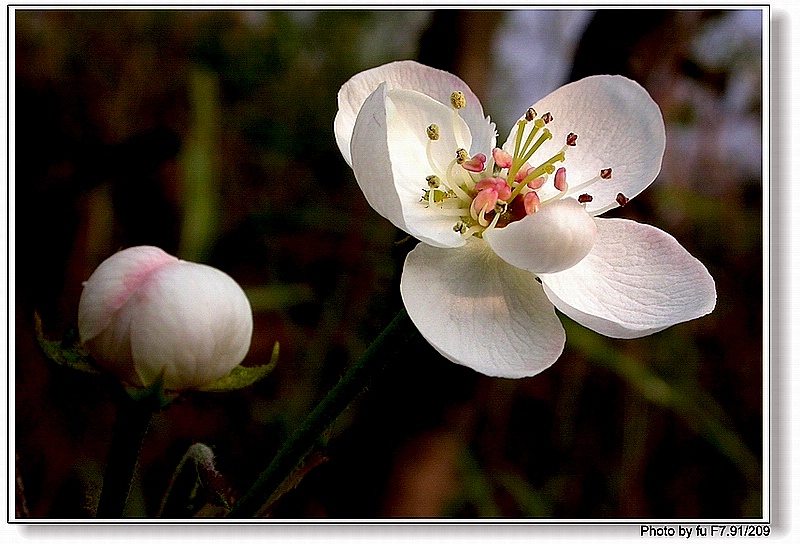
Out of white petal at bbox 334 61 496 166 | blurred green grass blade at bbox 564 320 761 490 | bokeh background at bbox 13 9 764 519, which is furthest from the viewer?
blurred green grass blade at bbox 564 320 761 490

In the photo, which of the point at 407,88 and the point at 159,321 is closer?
the point at 159,321

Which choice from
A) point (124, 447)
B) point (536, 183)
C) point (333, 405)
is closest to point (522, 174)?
point (536, 183)

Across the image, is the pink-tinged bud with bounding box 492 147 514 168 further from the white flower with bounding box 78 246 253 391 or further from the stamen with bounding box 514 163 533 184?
the white flower with bounding box 78 246 253 391

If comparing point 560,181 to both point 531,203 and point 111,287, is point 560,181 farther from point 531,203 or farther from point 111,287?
point 111,287

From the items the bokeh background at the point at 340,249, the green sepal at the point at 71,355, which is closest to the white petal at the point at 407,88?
the green sepal at the point at 71,355

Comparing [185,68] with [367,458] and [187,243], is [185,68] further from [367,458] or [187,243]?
[367,458]

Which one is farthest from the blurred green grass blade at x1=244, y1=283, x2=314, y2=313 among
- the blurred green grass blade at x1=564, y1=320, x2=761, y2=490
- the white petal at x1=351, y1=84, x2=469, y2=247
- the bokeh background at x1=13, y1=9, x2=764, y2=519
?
the white petal at x1=351, y1=84, x2=469, y2=247
